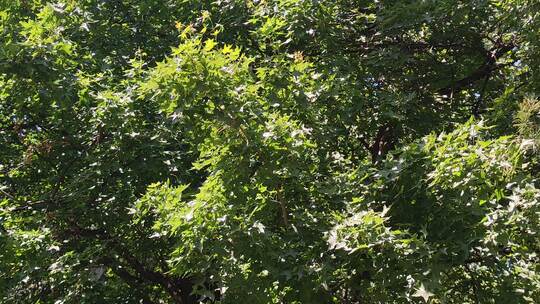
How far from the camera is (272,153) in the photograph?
3773 millimetres

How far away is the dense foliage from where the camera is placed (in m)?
3.53

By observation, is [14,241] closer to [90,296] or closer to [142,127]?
[90,296]

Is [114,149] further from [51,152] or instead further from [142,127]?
[51,152]

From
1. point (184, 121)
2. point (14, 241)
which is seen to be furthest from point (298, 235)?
point (14, 241)

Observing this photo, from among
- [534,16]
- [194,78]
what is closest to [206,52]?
[194,78]

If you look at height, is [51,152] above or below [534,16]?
above

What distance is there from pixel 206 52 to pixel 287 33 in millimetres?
2259

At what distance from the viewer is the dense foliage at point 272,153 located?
353 centimetres

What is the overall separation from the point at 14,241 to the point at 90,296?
1015mm

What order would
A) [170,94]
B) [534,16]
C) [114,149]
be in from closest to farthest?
[170,94] → [534,16] → [114,149]

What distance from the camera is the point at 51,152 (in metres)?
5.55

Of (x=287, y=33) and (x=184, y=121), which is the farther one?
(x=287, y=33)

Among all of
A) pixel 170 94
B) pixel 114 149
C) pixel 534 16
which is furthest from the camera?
pixel 114 149

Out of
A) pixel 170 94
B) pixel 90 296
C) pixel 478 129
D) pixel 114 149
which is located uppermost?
pixel 170 94
